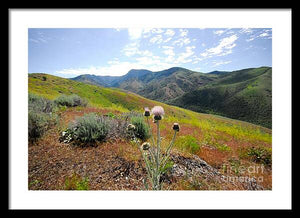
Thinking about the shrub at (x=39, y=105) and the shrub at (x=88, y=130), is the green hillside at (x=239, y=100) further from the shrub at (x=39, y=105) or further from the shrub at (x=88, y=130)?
the shrub at (x=39, y=105)

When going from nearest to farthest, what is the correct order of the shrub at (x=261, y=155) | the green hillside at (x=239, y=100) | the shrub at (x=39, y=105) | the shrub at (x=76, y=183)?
the shrub at (x=76, y=183)
the shrub at (x=261, y=155)
the shrub at (x=39, y=105)
the green hillside at (x=239, y=100)

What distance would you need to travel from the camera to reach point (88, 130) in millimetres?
2434

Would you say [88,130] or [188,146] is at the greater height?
[88,130]

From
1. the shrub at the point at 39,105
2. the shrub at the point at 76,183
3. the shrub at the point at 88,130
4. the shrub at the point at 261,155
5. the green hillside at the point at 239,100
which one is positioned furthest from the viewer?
the green hillside at the point at 239,100

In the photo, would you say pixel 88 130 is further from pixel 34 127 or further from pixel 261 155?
pixel 261 155

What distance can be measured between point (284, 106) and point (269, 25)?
1.14m

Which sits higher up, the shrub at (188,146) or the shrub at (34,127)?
the shrub at (34,127)

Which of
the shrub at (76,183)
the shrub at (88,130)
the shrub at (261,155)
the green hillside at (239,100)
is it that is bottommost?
the shrub at (261,155)

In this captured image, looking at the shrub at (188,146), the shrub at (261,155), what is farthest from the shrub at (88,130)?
the shrub at (261,155)

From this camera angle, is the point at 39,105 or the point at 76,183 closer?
the point at 76,183

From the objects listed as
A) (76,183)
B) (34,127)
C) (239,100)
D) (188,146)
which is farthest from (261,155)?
(239,100)

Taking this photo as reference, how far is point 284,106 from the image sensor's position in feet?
6.09

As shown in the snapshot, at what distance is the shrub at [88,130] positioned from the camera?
2.43 m
